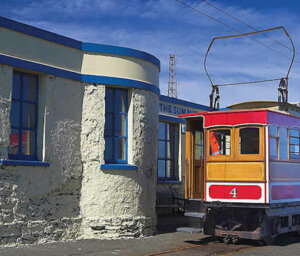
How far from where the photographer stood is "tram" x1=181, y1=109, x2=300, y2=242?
452 inches

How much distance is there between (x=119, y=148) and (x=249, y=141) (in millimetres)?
3156

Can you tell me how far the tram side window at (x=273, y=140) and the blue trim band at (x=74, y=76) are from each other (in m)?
3.27

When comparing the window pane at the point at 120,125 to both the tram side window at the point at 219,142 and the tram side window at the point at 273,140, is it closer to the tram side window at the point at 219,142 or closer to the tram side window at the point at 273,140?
the tram side window at the point at 219,142

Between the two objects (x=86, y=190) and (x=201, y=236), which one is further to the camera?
(x=201, y=236)

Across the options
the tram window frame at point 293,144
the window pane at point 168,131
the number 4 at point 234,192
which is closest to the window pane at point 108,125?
the number 4 at point 234,192

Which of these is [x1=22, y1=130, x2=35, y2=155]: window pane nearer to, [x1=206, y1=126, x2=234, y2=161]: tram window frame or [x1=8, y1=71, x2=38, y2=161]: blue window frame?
[x1=8, y1=71, x2=38, y2=161]: blue window frame

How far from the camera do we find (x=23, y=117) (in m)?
11.2

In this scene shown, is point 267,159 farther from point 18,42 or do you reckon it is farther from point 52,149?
point 18,42

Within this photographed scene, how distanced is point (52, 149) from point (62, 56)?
2.13m

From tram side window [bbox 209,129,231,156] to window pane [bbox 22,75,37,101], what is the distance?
421 centimetres

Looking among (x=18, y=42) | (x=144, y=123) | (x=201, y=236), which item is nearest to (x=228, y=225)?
(x=201, y=236)

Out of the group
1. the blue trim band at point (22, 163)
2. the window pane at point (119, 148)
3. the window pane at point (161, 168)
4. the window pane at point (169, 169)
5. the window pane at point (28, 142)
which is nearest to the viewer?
the blue trim band at point (22, 163)

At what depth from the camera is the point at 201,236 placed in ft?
43.8

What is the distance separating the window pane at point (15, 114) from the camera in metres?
10.9
